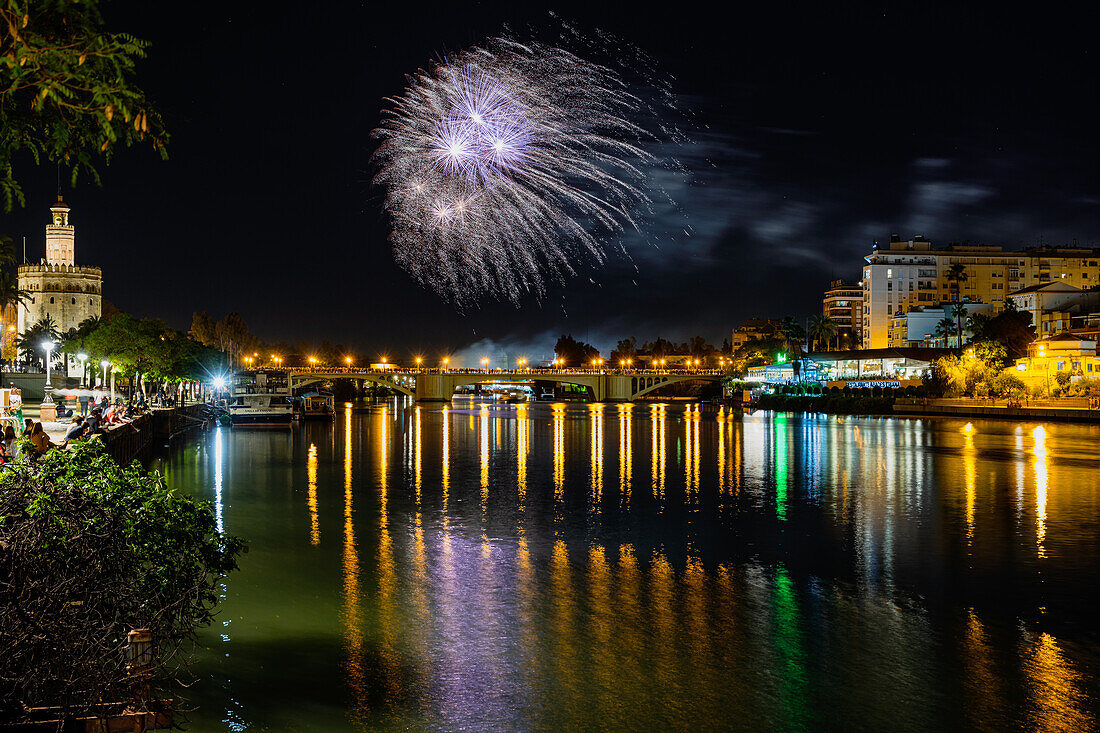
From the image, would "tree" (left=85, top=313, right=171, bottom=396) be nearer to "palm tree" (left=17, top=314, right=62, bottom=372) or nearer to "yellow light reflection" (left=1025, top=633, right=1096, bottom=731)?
"palm tree" (left=17, top=314, right=62, bottom=372)

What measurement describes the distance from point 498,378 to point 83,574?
145544 millimetres

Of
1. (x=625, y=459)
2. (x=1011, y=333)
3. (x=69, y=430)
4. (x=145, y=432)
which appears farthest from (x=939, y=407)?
(x=69, y=430)

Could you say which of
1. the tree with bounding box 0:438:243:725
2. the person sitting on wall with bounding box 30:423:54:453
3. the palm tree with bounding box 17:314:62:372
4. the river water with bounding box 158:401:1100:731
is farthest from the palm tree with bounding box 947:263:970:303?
the tree with bounding box 0:438:243:725

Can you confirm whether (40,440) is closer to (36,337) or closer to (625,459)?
(625,459)

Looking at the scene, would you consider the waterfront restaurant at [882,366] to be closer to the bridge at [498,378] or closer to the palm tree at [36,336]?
the bridge at [498,378]

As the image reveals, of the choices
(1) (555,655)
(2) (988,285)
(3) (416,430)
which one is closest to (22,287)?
(3) (416,430)

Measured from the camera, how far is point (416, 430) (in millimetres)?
73062

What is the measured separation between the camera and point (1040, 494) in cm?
3016

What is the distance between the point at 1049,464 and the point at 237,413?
60587mm

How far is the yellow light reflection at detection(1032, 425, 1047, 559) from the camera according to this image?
21.3 meters

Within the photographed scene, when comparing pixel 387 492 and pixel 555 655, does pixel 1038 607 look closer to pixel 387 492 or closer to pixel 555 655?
pixel 555 655

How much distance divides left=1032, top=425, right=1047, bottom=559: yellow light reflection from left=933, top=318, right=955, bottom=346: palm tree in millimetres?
87971

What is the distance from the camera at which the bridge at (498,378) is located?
504 feet

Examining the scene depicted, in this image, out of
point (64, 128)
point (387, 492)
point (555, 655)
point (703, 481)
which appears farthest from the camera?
point (703, 481)
